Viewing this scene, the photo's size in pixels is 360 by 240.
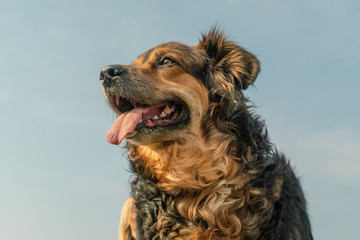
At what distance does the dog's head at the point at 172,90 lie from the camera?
5.27 meters

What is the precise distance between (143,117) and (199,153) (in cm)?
83

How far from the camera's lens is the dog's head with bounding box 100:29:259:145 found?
207 inches

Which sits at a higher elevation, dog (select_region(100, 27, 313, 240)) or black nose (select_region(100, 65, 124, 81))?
black nose (select_region(100, 65, 124, 81))

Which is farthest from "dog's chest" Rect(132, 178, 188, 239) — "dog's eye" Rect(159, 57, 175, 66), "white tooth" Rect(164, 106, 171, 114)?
"dog's eye" Rect(159, 57, 175, 66)

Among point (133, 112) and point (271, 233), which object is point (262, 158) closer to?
point (271, 233)

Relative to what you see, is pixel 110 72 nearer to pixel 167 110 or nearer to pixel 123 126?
pixel 123 126

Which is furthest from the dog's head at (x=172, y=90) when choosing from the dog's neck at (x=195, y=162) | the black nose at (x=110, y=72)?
the dog's neck at (x=195, y=162)

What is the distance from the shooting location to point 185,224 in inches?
203

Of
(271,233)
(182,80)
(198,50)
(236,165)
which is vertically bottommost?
(271,233)

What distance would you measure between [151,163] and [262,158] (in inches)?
52.6

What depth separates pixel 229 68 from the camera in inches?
225

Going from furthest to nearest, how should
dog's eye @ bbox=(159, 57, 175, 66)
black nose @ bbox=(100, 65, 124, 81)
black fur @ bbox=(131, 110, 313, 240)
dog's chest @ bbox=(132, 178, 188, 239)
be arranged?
dog's eye @ bbox=(159, 57, 175, 66) < black nose @ bbox=(100, 65, 124, 81) < dog's chest @ bbox=(132, 178, 188, 239) < black fur @ bbox=(131, 110, 313, 240)

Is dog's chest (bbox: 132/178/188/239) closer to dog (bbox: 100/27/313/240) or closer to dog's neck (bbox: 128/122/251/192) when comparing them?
dog (bbox: 100/27/313/240)

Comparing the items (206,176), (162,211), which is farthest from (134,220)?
(206,176)
